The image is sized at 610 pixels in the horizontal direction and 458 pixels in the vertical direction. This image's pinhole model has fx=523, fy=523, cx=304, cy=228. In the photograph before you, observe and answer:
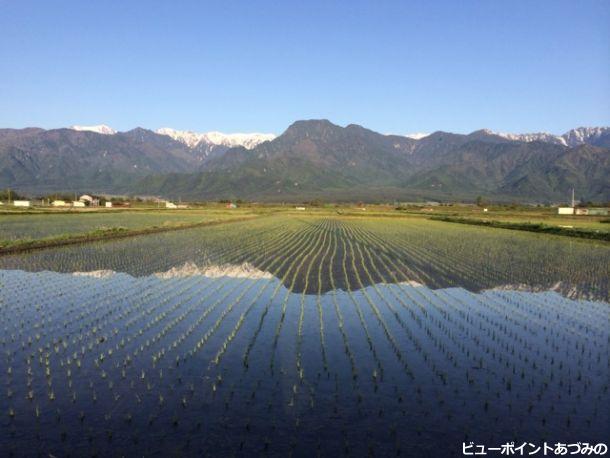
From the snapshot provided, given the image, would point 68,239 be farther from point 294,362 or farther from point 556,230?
point 556,230

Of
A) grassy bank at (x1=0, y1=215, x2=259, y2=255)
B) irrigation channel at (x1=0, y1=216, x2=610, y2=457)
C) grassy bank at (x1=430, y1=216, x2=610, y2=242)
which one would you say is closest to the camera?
irrigation channel at (x1=0, y1=216, x2=610, y2=457)

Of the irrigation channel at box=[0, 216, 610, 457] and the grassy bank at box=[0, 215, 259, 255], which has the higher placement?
the grassy bank at box=[0, 215, 259, 255]

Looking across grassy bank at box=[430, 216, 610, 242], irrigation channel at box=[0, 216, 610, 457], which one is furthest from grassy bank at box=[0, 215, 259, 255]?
grassy bank at box=[430, 216, 610, 242]

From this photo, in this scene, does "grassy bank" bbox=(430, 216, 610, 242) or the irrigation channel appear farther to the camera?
"grassy bank" bbox=(430, 216, 610, 242)

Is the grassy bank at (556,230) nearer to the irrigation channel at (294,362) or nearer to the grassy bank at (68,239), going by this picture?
the irrigation channel at (294,362)

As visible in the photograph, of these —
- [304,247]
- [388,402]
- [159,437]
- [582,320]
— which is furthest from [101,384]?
[304,247]

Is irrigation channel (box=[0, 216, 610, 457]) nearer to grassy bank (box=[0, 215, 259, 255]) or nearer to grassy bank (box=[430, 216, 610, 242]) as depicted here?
grassy bank (box=[0, 215, 259, 255])

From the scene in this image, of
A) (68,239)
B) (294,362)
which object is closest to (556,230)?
(68,239)

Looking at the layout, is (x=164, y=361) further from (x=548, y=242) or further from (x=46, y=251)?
(x=548, y=242)

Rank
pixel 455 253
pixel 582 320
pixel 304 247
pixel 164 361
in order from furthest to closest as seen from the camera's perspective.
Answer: pixel 304 247 → pixel 455 253 → pixel 582 320 → pixel 164 361
